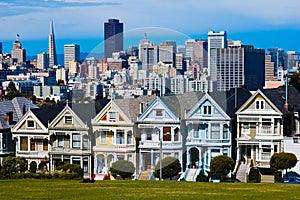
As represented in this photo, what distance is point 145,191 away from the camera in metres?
26.0

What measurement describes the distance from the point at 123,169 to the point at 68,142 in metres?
11.6

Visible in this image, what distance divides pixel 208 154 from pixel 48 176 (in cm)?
1091

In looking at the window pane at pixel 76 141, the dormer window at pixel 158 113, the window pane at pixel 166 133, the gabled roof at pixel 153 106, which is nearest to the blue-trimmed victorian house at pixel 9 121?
the window pane at pixel 76 141

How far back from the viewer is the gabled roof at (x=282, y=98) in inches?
1774

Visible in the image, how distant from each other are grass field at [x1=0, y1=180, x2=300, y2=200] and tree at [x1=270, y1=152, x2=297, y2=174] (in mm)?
13243

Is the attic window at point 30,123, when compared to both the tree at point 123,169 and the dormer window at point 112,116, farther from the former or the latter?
the tree at point 123,169

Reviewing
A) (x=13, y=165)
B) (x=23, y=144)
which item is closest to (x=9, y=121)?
(x=23, y=144)

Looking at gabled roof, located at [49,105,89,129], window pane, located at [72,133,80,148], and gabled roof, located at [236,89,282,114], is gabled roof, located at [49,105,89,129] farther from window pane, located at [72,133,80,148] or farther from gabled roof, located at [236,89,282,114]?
gabled roof, located at [236,89,282,114]

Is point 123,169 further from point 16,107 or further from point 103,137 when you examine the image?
point 16,107

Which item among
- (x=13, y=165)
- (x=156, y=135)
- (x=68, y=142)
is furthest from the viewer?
(x=68, y=142)

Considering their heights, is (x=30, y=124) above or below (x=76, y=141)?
above

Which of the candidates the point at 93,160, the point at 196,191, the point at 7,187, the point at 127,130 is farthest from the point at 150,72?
the point at 93,160

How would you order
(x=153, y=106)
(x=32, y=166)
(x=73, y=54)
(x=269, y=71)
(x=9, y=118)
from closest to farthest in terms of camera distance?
1. (x=153, y=106)
2. (x=32, y=166)
3. (x=9, y=118)
4. (x=73, y=54)
5. (x=269, y=71)

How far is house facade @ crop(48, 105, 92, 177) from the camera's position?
46.2 metres
